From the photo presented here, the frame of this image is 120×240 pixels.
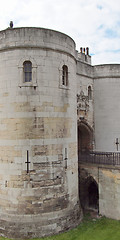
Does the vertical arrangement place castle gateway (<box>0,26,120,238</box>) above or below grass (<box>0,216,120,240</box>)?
above

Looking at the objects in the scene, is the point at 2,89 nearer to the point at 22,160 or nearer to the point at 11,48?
the point at 11,48

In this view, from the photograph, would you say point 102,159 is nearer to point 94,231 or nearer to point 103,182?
point 103,182

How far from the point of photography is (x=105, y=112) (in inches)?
657

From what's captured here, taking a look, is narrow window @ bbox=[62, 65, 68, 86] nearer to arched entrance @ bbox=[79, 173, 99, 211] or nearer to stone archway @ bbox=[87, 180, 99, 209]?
arched entrance @ bbox=[79, 173, 99, 211]

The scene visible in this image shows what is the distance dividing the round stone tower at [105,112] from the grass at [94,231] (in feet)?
19.9

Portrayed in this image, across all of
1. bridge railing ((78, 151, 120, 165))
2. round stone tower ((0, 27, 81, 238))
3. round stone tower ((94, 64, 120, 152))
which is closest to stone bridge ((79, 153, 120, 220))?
bridge railing ((78, 151, 120, 165))

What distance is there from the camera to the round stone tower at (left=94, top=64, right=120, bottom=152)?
16.6m

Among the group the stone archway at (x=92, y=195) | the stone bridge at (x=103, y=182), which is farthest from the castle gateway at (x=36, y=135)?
the stone archway at (x=92, y=195)

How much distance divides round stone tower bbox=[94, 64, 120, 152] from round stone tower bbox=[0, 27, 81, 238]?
656 cm

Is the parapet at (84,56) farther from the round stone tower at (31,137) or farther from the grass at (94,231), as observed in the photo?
the grass at (94,231)

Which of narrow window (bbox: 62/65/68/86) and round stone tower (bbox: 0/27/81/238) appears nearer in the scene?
round stone tower (bbox: 0/27/81/238)

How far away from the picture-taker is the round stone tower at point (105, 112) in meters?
16.6

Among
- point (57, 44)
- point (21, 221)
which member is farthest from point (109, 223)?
point (57, 44)

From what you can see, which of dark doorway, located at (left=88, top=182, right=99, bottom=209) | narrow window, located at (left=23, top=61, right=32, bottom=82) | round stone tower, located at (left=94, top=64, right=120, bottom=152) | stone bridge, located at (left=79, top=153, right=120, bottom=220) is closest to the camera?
narrow window, located at (left=23, top=61, right=32, bottom=82)
